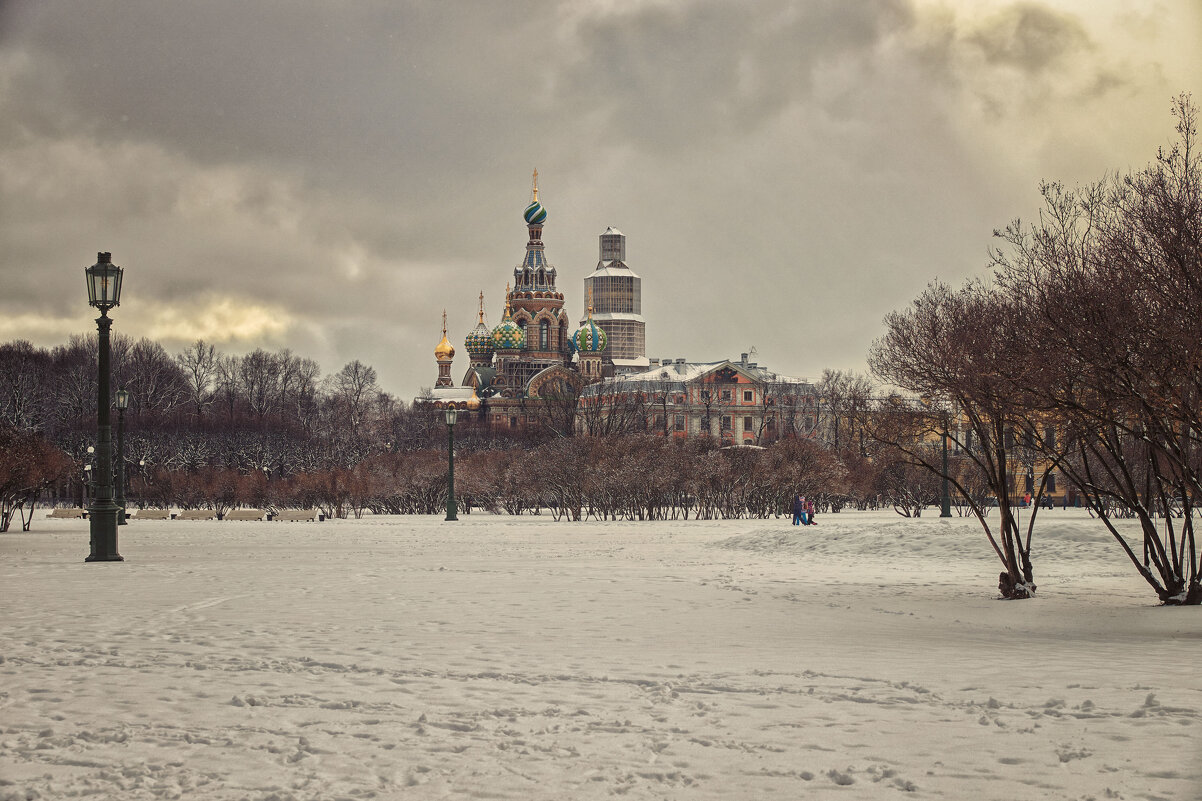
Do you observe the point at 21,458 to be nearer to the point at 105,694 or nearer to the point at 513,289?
the point at 105,694

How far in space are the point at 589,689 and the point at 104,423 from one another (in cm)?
1408

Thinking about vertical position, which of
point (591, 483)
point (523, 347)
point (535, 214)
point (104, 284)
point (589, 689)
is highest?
point (535, 214)

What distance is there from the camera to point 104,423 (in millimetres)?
21047

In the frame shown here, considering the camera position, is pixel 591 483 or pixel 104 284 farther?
pixel 591 483

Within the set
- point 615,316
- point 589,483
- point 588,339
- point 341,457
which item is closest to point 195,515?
point 589,483

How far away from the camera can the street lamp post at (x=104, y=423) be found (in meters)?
21.1

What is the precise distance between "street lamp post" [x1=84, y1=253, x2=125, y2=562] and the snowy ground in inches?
97.8

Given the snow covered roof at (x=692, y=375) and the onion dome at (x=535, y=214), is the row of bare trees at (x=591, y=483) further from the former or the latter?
the onion dome at (x=535, y=214)

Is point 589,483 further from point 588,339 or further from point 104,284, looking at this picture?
point 588,339

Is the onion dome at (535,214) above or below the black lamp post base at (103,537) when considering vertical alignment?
above

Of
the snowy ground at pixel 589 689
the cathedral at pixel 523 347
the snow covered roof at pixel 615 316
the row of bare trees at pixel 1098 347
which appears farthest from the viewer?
the snow covered roof at pixel 615 316

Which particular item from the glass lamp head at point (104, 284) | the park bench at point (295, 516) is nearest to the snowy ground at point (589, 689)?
the glass lamp head at point (104, 284)

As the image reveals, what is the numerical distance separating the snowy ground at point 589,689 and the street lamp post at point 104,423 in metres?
2.48

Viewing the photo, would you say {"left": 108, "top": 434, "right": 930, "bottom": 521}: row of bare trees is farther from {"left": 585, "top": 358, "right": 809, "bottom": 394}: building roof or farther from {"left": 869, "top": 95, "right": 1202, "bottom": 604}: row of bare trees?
{"left": 585, "top": 358, "right": 809, "bottom": 394}: building roof
